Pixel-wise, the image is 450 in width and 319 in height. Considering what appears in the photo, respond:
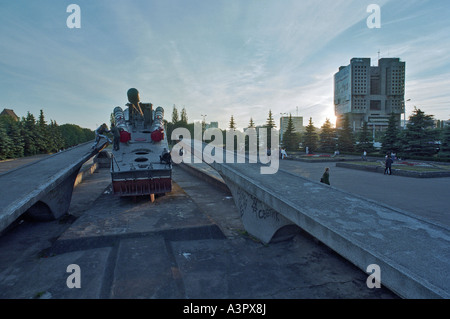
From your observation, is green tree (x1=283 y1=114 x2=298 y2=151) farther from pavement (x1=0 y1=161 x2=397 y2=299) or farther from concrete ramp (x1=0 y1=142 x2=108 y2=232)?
concrete ramp (x1=0 y1=142 x2=108 y2=232)

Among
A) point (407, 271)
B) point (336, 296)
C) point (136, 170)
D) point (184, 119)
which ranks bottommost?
point (336, 296)

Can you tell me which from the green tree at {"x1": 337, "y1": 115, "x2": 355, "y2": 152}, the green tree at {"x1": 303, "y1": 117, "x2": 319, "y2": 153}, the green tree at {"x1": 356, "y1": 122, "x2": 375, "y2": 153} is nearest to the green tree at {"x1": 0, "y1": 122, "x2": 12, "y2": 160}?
the green tree at {"x1": 303, "y1": 117, "x2": 319, "y2": 153}

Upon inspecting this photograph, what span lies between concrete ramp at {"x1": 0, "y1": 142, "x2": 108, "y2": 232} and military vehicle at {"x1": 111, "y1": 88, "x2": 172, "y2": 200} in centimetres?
191

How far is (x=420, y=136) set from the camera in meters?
26.9

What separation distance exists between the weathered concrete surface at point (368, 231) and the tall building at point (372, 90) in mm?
87529

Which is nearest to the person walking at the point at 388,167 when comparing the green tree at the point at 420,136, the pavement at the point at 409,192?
the pavement at the point at 409,192

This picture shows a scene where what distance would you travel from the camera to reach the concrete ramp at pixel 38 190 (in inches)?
250

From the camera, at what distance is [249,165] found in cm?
1077

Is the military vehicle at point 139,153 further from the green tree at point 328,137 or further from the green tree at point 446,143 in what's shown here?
the green tree at point 328,137

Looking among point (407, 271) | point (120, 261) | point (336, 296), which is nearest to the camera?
point (407, 271)

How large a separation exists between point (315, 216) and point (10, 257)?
8.29 m

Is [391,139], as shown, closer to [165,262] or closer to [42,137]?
[165,262]
